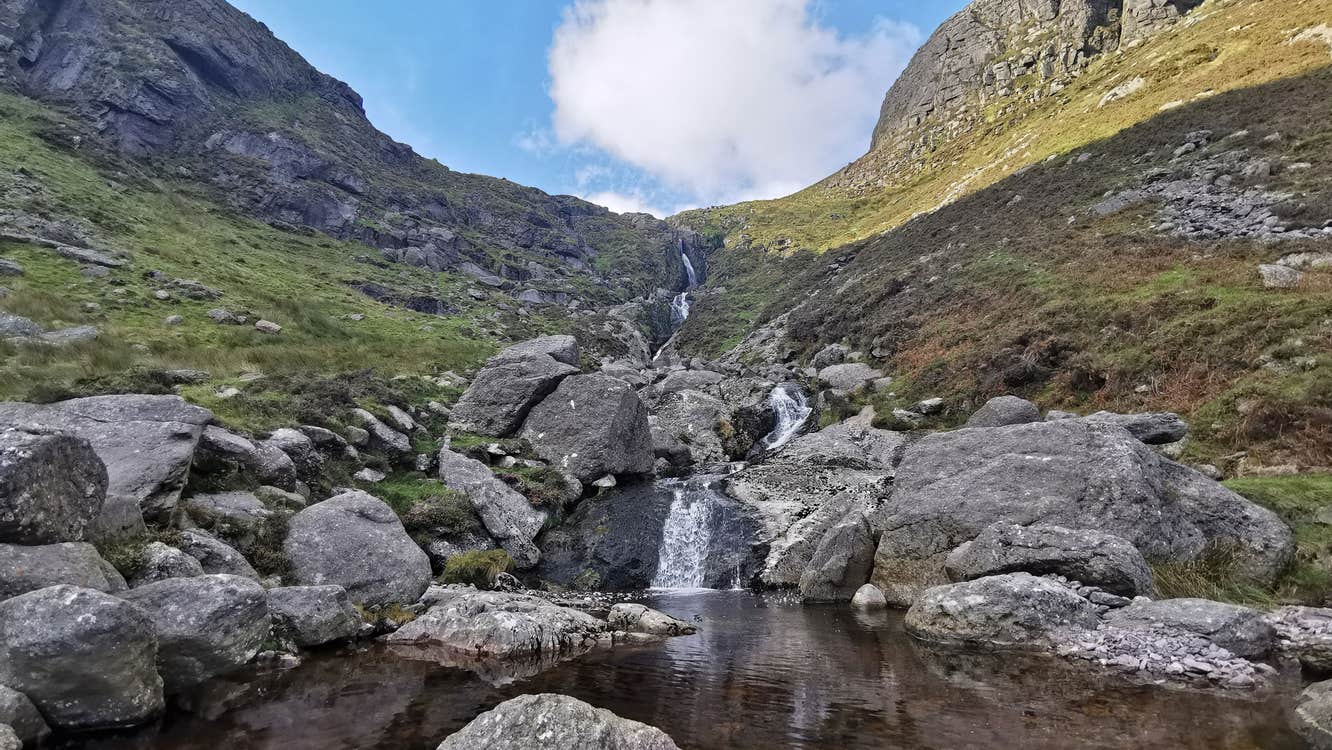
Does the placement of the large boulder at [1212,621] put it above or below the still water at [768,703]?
above

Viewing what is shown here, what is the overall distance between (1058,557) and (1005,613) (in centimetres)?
228

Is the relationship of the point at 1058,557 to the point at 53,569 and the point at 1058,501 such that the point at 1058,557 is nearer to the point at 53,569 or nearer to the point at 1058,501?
the point at 1058,501

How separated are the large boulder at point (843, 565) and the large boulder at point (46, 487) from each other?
19094mm

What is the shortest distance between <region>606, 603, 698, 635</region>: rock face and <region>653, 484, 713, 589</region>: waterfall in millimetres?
7944

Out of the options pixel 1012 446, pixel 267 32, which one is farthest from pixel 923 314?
pixel 267 32

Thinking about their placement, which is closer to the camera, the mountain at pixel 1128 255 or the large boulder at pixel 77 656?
the large boulder at pixel 77 656

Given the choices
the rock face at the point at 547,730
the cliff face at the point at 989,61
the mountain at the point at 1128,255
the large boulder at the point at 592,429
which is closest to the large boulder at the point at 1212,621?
the mountain at the point at 1128,255

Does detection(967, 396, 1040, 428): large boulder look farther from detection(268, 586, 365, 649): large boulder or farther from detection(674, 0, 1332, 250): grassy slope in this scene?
detection(674, 0, 1332, 250): grassy slope

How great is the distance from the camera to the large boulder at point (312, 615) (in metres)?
12.5

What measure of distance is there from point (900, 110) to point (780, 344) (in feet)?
430

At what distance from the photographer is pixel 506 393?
110ft

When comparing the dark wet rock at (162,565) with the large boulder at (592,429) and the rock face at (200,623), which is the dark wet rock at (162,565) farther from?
the large boulder at (592,429)

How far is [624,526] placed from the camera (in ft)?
87.2

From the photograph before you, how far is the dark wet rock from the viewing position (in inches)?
435
